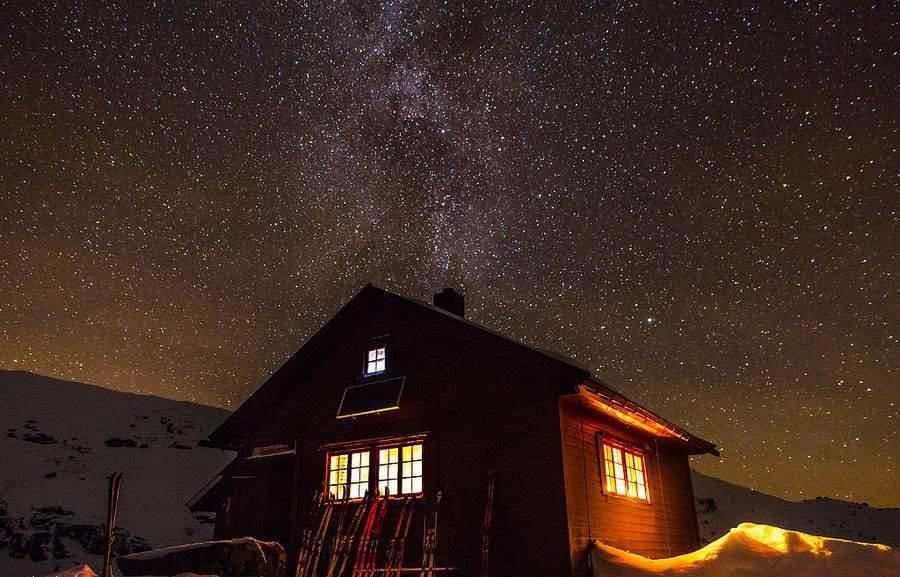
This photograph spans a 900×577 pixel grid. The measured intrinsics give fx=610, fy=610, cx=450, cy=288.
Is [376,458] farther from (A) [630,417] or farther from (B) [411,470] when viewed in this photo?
(A) [630,417]

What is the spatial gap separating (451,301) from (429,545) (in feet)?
23.8

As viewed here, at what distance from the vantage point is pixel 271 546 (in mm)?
14586

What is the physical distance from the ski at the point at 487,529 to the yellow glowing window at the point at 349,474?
3.57 meters

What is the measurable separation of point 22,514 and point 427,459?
37144 mm

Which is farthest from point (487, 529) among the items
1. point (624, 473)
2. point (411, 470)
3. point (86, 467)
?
point (86, 467)

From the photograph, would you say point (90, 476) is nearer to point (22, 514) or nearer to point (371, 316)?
point (22, 514)

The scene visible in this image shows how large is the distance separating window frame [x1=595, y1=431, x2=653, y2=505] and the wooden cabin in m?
0.06

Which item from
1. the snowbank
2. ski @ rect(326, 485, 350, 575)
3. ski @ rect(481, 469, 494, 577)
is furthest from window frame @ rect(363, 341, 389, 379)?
the snowbank

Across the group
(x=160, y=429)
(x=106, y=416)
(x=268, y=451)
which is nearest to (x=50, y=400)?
(x=106, y=416)

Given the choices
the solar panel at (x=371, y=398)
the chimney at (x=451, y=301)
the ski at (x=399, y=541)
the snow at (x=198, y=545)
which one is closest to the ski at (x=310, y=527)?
the snow at (x=198, y=545)

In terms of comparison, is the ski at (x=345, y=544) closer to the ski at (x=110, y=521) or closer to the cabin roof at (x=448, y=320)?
the cabin roof at (x=448, y=320)

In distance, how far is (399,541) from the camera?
13.6 m

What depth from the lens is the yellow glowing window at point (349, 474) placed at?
15.1m

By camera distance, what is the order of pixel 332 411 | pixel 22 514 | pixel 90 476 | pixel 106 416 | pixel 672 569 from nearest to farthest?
pixel 672 569 → pixel 332 411 → pixel 22 514 → pixel 90 476 → pixel 106 416
